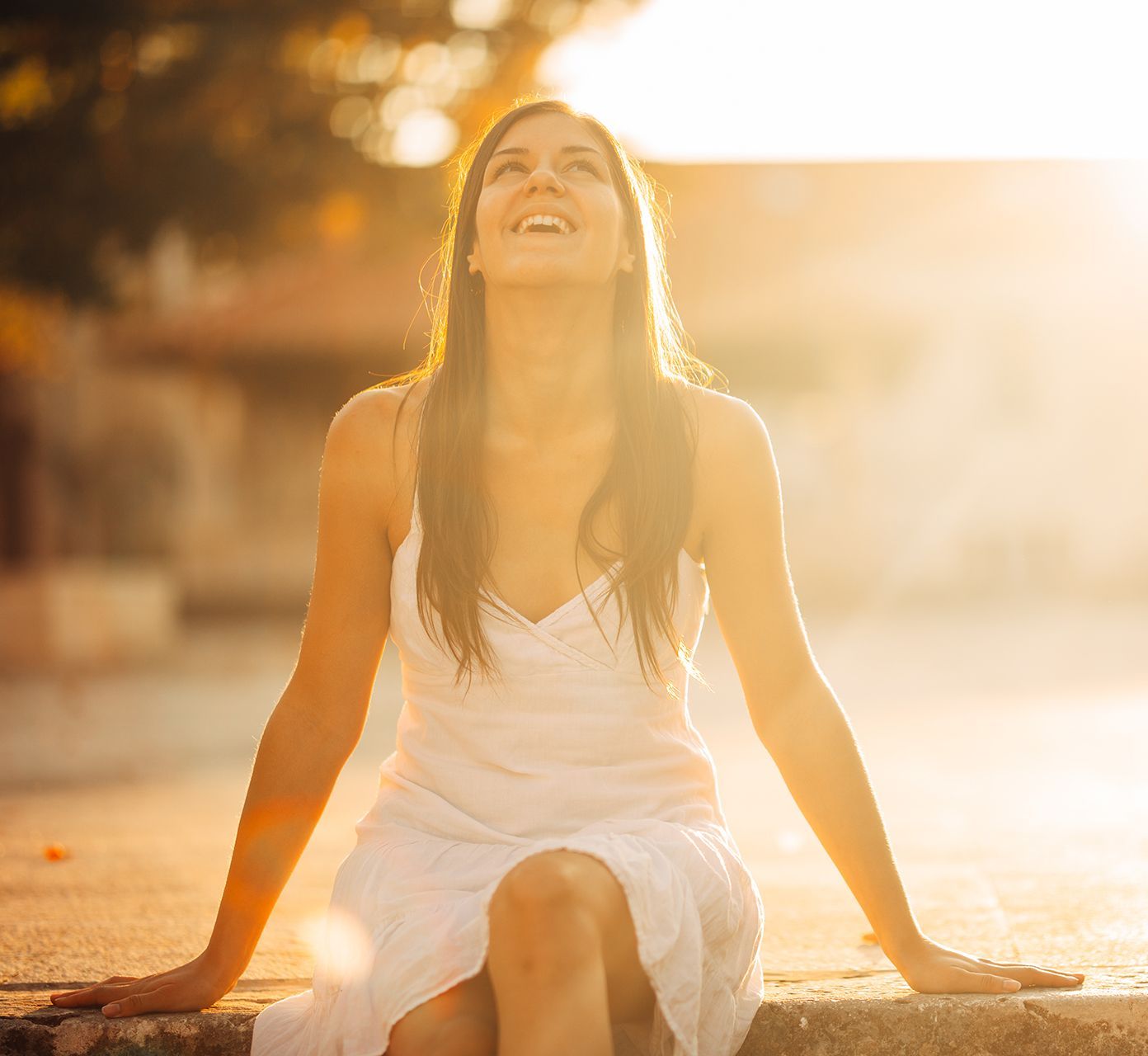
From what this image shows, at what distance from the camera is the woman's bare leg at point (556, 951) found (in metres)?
2.06

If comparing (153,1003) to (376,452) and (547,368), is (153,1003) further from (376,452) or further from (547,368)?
(547,368)

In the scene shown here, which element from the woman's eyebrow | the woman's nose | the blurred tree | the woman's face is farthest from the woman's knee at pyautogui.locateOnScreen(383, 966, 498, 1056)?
the blurred tree

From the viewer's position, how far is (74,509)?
22562 mm

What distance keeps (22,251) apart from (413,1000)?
1026cm

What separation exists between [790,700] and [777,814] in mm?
3086

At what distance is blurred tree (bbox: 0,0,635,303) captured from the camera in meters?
11.1

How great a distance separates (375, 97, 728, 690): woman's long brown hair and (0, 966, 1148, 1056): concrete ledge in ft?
2.15

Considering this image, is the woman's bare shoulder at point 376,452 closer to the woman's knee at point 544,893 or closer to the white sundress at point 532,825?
the white sundress at point 532,825

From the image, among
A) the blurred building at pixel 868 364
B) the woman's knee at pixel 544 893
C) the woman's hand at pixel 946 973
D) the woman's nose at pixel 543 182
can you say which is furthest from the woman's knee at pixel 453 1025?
the blurred building at pixel 868 364

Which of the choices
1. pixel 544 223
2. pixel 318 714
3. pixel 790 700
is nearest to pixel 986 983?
pixel 790 700

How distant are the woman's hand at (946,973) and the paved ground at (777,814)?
334 mm

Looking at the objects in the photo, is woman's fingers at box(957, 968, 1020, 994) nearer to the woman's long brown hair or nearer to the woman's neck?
the woman's long brown hair

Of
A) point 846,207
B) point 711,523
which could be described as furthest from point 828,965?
point 846,207

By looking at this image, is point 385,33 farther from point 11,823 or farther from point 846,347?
point 846,347
